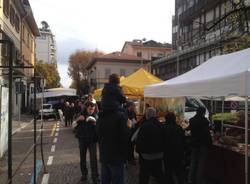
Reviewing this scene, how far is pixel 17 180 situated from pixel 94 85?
81.8 meters

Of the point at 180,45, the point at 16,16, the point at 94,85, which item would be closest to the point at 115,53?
the point at 94,85

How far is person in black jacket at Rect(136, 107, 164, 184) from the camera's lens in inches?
313

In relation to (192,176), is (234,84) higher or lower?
higher

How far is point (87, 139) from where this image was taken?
31.3 feet

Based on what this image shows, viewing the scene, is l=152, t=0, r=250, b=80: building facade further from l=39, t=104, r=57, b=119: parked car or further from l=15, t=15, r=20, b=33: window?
l=15, t=15, r=20, b=33: window

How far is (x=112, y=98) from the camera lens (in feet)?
22.5

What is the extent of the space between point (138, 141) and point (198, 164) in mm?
1930

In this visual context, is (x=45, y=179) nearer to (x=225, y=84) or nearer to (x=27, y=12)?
(x=225, y=84)

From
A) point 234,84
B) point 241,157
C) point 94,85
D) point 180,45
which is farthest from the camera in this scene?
point 94,85

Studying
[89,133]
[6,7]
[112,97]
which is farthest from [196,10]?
[112,97]

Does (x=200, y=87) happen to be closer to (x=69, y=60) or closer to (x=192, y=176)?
(x=192, y=176)

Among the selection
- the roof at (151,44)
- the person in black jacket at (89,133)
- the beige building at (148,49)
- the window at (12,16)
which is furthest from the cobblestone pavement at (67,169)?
the roof at (151,44)

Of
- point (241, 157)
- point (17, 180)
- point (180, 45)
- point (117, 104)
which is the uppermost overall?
point (180, 45)

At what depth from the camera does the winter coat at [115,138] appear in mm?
6688
